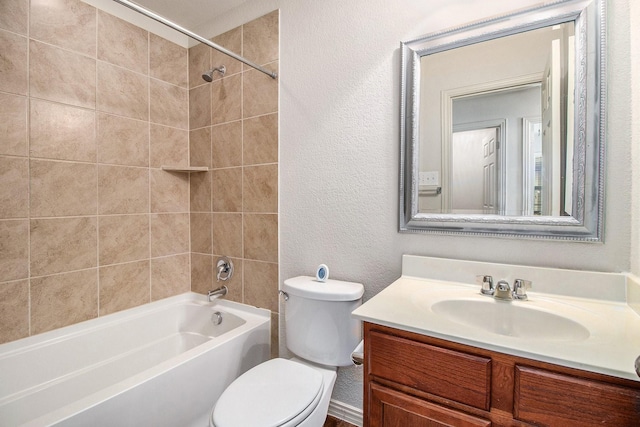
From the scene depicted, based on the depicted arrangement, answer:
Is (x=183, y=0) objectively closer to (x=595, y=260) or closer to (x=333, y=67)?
(x=333, y=67)

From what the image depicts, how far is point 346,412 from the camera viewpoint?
1.56 m

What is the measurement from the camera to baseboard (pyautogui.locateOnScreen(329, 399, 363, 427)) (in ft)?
5.02

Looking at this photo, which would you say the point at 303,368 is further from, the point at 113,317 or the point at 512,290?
the point at 113,317

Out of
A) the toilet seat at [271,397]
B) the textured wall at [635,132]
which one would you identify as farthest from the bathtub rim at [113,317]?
the textured wall at [635,132]

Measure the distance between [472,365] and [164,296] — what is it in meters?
1.93

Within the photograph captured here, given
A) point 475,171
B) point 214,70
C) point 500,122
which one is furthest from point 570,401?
point 214,70

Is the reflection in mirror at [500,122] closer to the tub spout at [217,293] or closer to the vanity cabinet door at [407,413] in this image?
the vanity cabinet door at [407,413]

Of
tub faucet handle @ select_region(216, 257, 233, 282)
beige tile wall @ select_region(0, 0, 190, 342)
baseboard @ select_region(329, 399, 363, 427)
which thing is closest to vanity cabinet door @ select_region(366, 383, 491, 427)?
baseboard @ select_region(329, 399, 363, 427)

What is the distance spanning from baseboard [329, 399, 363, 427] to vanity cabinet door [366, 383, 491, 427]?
0.71 metres

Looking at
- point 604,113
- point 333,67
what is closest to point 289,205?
point 333,67

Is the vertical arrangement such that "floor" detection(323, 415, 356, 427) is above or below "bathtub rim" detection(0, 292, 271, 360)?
below

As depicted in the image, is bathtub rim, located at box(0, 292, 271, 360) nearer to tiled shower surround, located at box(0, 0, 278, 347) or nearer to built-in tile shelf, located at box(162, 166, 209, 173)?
tiled shower surround, located at box(0, 0, 278, 347)

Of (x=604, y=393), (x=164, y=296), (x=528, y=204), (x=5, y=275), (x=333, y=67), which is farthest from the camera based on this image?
(x=164, y=296)

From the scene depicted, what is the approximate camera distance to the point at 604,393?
0.65 m
